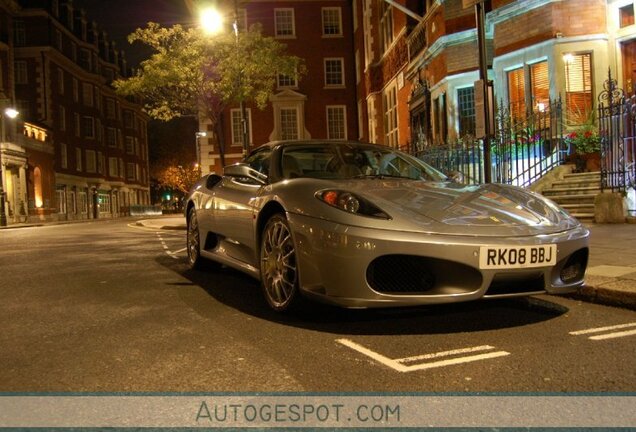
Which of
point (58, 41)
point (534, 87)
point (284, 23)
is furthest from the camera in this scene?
point (58, 41)

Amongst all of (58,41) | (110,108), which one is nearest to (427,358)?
(58,41)

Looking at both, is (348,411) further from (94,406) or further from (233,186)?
(233,186)

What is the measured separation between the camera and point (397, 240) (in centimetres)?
351

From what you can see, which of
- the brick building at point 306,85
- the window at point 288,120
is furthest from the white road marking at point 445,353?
the window at point 288,120

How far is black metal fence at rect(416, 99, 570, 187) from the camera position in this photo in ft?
37.9

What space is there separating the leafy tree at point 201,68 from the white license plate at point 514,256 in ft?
50.0

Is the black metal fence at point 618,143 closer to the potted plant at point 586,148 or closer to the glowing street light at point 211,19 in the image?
the potted plant at point 586,148

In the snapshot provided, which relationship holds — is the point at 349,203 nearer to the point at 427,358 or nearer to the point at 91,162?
the point at 427,358

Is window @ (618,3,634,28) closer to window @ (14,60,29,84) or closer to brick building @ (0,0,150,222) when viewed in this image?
brick building @ (0,0,150,222)

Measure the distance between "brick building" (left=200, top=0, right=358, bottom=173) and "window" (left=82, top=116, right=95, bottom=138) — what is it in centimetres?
2628

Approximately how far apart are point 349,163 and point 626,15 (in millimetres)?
10941

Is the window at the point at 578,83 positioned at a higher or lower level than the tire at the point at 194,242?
higher

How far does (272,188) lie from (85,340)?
5.76 ft

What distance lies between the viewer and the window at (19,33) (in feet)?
145
